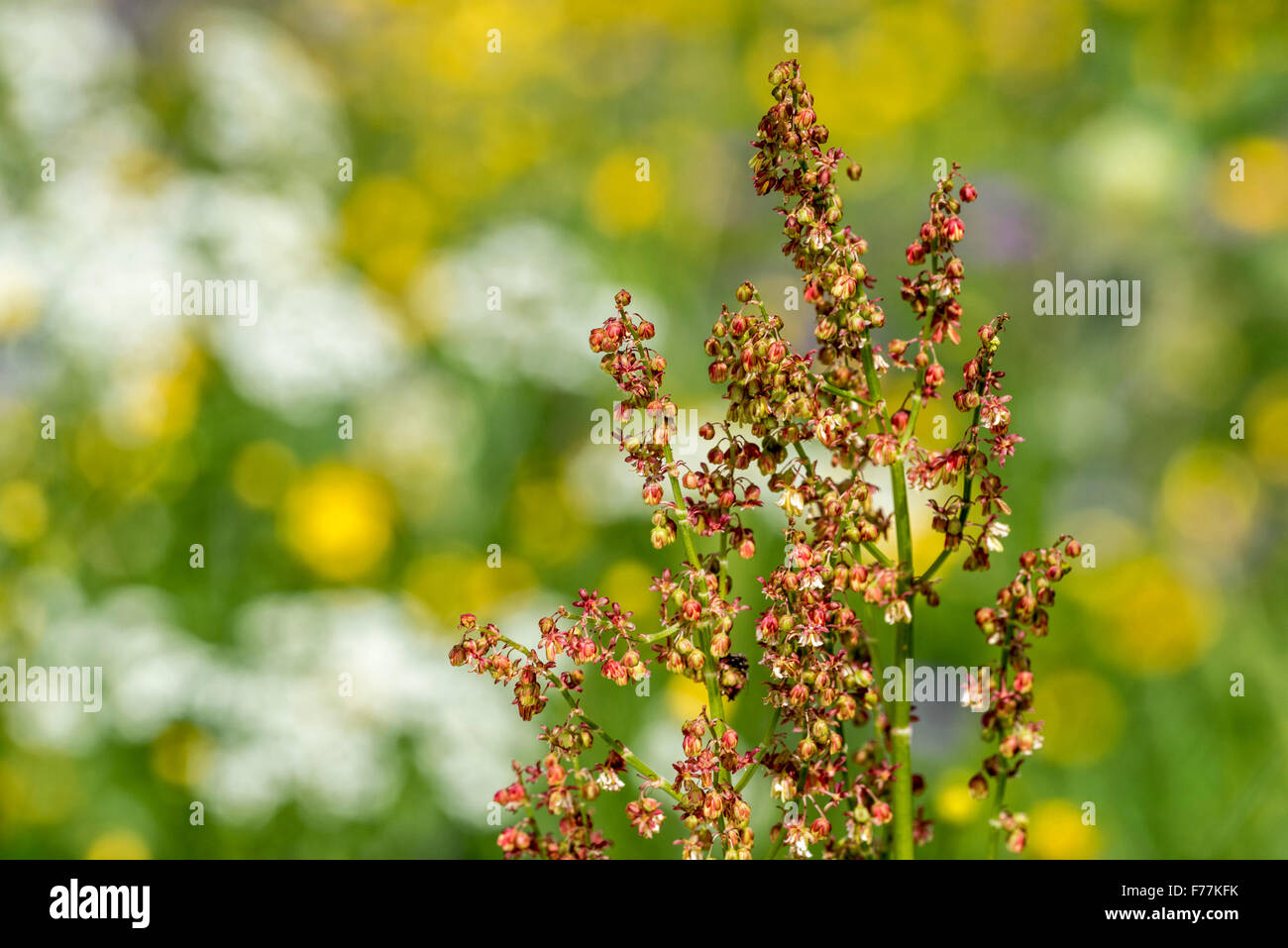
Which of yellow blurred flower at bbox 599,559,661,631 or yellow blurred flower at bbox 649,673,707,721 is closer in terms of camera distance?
yellow blurred flower at bbox 649,673,707,721

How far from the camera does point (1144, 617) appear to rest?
2029mm

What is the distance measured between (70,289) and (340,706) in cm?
85

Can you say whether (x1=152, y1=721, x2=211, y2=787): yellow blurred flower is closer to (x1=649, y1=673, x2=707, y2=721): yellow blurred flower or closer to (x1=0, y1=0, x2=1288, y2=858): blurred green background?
(x1=0, y1=0, x2=1288, y2=858): blurred green background

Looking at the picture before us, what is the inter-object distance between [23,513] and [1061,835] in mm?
1674

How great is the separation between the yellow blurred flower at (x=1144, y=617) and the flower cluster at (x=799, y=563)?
4.37 ft

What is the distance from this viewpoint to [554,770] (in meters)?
0.71

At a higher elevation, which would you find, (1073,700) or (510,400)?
(510,400)

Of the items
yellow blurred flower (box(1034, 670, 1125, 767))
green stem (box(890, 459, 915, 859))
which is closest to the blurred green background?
yellow blurred flower (box(1034, 670, 1125, 767))

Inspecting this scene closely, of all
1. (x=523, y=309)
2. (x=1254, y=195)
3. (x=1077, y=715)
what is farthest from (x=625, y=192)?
(x=1077, y=715)

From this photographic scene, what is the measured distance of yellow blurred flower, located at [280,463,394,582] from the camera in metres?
2.19

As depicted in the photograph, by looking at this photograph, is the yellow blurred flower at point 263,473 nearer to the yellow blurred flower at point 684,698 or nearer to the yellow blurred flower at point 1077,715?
the yellow blurred flower at point 684,698

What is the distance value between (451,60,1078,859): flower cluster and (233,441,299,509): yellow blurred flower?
5.17ft

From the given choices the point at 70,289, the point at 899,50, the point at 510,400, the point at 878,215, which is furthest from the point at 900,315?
the point at 70,289
